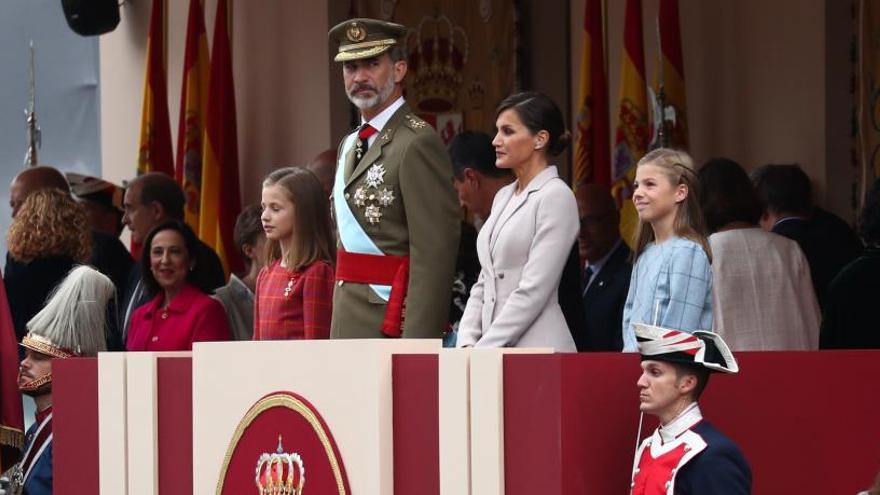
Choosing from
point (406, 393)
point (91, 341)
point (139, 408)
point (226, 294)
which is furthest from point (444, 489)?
point (226, 294)

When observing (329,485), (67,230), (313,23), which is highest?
(313,23)

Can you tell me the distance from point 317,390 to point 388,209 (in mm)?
1001

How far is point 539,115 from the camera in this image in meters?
6.19

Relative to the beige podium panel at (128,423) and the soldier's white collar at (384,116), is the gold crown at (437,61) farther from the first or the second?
the beige podium panel at (128,423)

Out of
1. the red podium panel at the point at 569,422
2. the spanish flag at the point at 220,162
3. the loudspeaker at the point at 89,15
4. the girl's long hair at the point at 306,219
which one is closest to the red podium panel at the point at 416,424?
the red podium panel at the point at 569,422

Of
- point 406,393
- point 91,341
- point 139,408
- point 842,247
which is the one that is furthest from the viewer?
point 842,247

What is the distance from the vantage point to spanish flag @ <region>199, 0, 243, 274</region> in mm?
12711

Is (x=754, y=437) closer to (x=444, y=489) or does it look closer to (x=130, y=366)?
(x=444, y=489)

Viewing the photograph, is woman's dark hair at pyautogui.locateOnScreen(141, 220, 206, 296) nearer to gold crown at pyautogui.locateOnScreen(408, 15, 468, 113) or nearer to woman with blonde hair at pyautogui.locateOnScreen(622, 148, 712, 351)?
woman with blonde hair at pyautogui.locateOnScreen(622, 148, 712, 351)

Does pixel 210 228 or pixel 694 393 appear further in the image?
pixel 210 228

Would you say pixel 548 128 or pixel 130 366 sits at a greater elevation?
pixel 548 128

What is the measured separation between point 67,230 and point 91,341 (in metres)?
0.90

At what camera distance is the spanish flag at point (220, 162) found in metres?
12.7

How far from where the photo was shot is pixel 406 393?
17.7ft
